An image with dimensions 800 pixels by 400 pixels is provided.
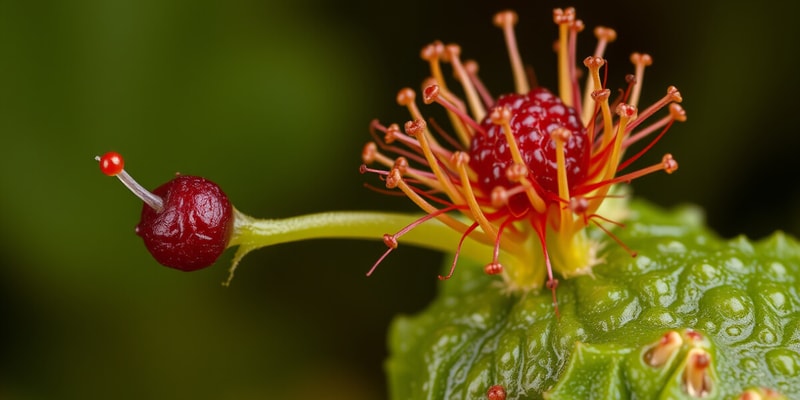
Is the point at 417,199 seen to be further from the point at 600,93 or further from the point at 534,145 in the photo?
the point at 600,93

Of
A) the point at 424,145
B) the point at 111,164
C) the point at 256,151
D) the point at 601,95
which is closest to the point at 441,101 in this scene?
the point at 424,145

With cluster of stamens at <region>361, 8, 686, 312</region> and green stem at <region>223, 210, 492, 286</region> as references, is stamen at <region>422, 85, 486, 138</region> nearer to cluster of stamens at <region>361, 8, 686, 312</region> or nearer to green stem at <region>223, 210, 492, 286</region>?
cluster of stamens at <region>361, 8, 686, 312</region>

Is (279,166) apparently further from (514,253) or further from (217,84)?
(514,253)

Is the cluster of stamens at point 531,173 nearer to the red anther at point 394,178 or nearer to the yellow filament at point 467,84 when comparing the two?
the red anther at point 394,178

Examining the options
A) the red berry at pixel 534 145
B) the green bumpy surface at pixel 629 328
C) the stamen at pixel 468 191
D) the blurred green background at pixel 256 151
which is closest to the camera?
the green bumpy surface at pixel 629 328

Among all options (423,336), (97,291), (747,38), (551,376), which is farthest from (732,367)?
(97,291)

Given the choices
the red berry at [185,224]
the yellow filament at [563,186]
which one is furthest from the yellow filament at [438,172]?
the red berry at [185,224]
